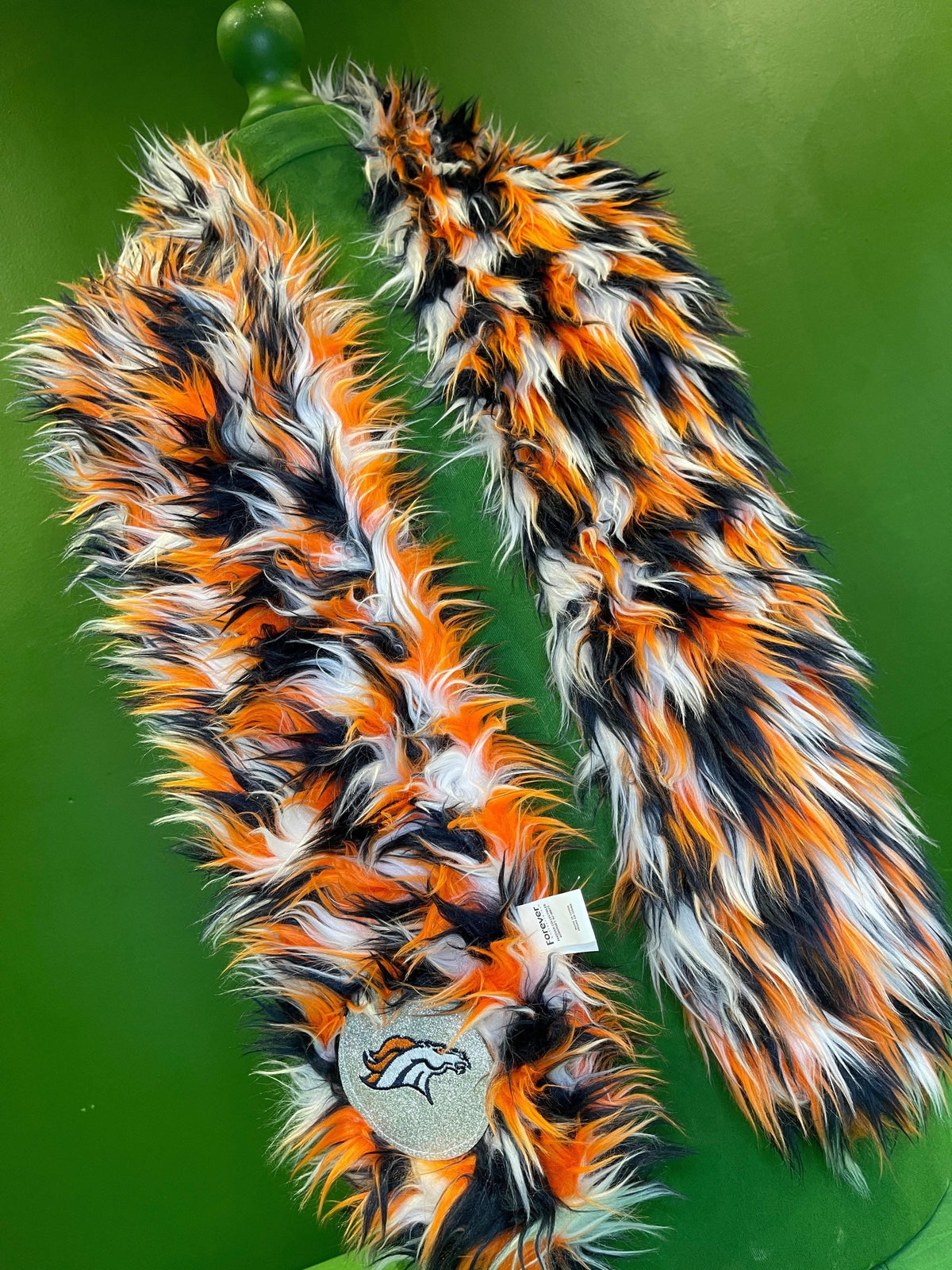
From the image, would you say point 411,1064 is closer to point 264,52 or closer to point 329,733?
point 329,733

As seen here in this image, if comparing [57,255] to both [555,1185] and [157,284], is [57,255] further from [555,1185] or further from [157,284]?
[555,1185]

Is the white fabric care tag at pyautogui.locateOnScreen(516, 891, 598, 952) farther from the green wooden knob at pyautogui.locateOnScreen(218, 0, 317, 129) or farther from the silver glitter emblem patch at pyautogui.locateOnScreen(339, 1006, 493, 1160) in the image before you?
the green wooden knob at pyautogui.locateOnScreen(218, 0, 317, 129)

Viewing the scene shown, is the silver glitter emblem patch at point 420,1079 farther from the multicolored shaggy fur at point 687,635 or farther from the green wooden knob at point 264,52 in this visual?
the green wooden knob at point 264,52

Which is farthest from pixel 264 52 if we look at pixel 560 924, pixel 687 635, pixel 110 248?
pixel 560 924

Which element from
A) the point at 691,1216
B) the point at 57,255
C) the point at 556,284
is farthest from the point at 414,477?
the point at 57,255

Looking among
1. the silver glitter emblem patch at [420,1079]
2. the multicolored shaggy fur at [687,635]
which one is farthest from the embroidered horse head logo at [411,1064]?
the multicolored shaggy fur at [687,635]

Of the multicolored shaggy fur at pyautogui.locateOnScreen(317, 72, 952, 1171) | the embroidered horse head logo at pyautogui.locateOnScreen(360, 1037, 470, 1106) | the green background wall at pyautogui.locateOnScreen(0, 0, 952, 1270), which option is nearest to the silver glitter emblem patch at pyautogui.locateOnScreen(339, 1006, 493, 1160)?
the embroidered horse head logo at pyautogui.locateOnScreen(360, 1037, 470, 1106)
